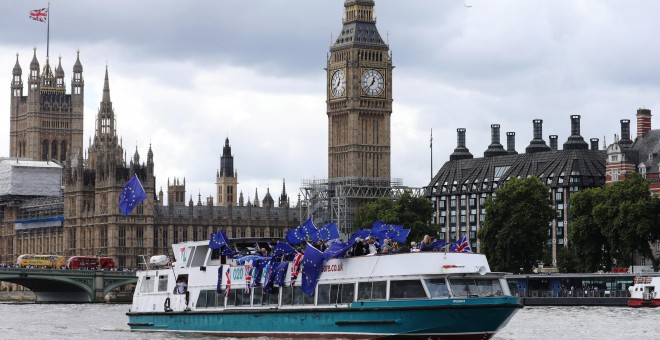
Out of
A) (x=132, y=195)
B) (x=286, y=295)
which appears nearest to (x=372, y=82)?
(x=132, y=195)

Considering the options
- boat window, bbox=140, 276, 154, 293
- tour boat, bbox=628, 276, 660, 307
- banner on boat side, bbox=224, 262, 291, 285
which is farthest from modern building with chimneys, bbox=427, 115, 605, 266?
banner on boat side, bbox=224, 262, 291, 285

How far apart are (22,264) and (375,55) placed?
41649 millimetres

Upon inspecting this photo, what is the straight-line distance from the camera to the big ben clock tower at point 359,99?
16525 centimetres

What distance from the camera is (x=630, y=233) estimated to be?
10862 cm

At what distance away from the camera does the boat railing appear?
103 meters

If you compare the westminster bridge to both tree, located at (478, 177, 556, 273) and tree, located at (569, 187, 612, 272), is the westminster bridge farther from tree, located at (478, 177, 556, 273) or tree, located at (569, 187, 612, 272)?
tree, located at (569, 187, 612, 272)

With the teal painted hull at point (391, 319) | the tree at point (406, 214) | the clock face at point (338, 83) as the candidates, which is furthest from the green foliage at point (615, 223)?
the teal painted hull at point (391, 319)

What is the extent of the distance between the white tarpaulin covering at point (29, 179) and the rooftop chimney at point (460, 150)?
164 ft

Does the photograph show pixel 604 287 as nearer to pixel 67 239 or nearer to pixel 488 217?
pixel 488 217

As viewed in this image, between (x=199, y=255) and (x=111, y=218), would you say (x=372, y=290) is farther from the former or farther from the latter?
(x=111, y=218)

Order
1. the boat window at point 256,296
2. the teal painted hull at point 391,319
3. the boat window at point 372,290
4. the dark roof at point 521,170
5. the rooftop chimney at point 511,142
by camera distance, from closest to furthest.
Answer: the teal painted hull at point 391,319
the boat window at point 372,290
the boat window at point 256,296
the dark roof at point 521,170
the rooftop chimney at point 511,142

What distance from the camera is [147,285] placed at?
6644 cm

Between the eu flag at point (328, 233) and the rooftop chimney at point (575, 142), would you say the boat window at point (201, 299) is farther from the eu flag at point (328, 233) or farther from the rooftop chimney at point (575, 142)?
the rooftop chimney at point (575, 142)

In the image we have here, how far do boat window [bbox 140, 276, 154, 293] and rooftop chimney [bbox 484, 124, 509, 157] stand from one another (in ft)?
315
